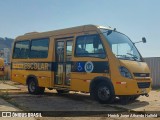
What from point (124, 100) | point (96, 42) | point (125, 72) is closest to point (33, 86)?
point (96, 42)

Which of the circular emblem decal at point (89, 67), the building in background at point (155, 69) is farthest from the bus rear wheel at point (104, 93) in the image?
the building in background at point (155, 69)

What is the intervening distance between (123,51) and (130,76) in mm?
1294

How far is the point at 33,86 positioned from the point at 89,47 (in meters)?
4.65

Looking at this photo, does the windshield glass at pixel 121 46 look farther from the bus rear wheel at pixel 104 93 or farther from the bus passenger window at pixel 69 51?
the bus passenger window at pixel 69 51

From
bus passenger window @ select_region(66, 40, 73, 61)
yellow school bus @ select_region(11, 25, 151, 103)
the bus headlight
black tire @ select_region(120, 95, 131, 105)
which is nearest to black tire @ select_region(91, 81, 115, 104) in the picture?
yellow school bus @ select_region(11, 25, 151, 103)

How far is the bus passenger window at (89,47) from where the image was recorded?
451 inches

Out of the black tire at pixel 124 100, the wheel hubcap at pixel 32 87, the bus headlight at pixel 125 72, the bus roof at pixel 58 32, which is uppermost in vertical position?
the bus roof at pixel 58 32

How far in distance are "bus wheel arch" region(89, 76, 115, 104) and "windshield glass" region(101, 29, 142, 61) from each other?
110 centimetres

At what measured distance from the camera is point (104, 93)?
36.9ft

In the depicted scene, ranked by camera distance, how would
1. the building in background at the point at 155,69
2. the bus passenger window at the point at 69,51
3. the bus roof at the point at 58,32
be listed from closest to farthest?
the bus roof at the point at 58,32, the bus passenger window at the point at 69,51, the building in background at the point at 155,69

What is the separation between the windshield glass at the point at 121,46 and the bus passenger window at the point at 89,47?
402mm

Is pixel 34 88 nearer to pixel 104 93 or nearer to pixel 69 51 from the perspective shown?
pixel 69 51

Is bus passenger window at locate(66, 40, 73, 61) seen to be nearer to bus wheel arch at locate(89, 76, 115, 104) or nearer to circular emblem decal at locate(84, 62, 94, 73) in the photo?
circular emblem decal at locate(84, 62, 94, 73)

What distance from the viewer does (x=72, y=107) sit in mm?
10492
